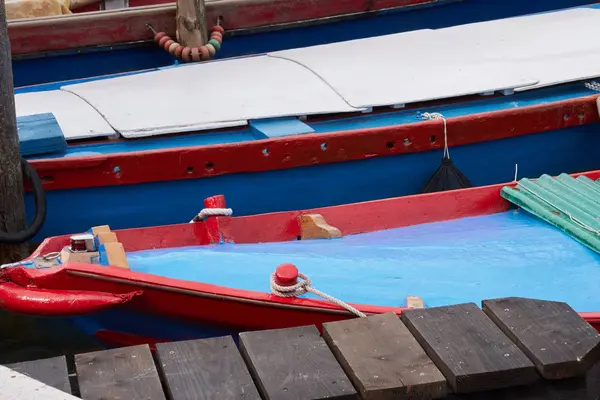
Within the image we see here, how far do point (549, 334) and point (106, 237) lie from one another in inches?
100

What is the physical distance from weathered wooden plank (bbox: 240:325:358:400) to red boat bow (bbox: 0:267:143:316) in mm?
1653

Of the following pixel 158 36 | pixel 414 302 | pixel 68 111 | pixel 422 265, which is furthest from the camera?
pixel 158 36

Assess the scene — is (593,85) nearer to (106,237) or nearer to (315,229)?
(315,229)

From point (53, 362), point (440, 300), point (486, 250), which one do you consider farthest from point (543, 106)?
point (53, 362)

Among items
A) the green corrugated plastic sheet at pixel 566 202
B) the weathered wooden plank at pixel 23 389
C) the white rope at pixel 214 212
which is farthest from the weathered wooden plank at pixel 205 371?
the green corrugated plastic sheet at pixel 566 202

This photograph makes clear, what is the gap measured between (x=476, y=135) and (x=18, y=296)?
10.4 ft

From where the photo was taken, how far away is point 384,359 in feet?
9.62

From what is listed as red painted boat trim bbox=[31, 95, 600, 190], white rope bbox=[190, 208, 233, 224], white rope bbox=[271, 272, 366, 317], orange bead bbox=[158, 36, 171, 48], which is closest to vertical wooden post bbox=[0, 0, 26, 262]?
red painted boat trim bbox=[31, 95, 600, 190]

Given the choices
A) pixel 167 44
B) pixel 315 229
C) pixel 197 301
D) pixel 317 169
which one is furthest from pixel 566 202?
pixel 167 44

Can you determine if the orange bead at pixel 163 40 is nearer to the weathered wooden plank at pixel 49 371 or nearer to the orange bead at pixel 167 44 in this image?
the orange bead at pixel 167 44

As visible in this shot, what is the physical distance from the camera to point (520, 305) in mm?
3180

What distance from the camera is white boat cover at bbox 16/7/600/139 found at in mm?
6449

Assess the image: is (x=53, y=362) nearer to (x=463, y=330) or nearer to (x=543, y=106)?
(x=463, y=330)

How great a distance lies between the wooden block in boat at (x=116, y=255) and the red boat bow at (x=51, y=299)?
0.66ft
